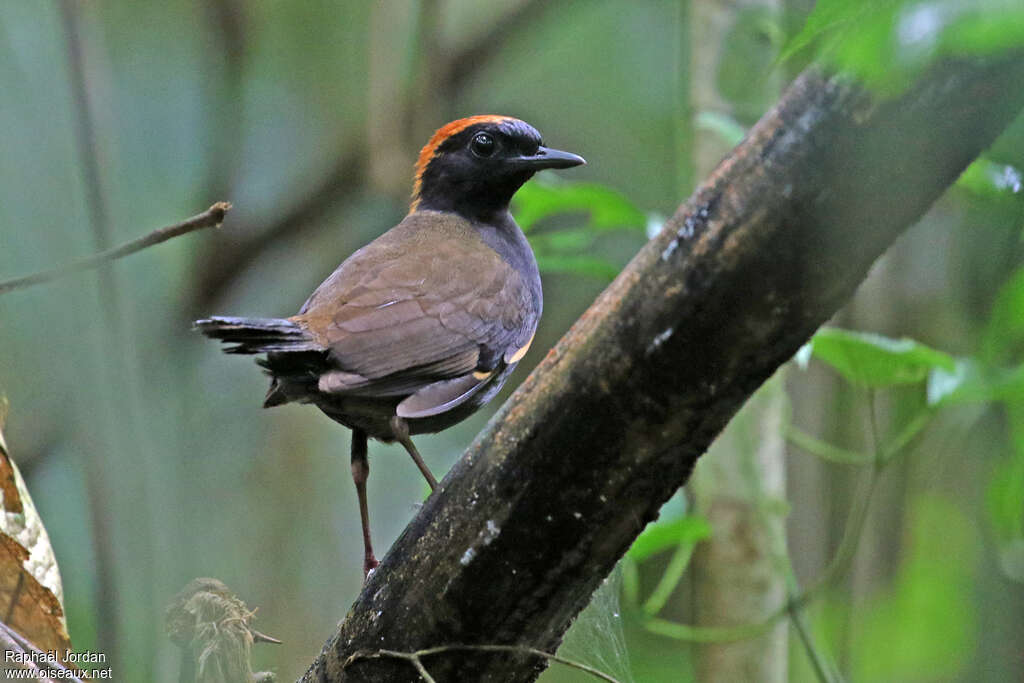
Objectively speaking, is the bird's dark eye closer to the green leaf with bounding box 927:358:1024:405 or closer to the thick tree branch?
the green leaf with bounding box 927:358:1024:405

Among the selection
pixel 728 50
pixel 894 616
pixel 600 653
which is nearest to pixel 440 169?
pixel 728 50

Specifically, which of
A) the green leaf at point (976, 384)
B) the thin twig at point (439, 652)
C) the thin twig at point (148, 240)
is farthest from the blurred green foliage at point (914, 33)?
the green leaf at point (976, 384)

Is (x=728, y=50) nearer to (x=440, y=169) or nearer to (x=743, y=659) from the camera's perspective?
(x=440, y=169)

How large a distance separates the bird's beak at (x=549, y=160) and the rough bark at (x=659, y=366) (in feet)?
5.65

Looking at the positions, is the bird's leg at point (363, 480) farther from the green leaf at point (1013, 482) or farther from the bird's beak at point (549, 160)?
the green leaf at point (1013, 482)

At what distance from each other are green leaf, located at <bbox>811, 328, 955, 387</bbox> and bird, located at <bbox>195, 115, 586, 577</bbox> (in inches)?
35.3

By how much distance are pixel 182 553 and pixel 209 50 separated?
3.77 metres

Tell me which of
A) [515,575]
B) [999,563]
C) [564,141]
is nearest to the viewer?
[515,575]

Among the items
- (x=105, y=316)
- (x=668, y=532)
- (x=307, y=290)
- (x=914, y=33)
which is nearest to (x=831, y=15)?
(x=914, y=33)

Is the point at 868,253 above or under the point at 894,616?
above

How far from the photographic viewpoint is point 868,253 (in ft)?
5.11

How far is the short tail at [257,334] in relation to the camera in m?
2.36

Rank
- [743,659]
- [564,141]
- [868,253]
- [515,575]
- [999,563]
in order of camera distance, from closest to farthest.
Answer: [868,253] → [515,575] → [743,659] → [999,563] → [564,141]

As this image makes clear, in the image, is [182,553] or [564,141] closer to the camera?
[182,553]
